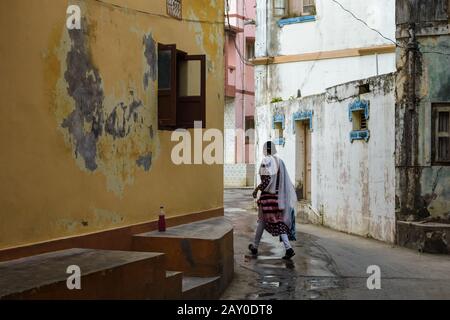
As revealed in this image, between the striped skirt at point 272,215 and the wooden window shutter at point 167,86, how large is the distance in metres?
2.11

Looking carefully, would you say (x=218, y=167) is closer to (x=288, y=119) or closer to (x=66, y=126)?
(x=66, y=126)

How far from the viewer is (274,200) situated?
10.3 meters

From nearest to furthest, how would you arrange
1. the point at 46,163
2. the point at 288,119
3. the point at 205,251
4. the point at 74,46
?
1. the point at 46,163
2. the point at 74,46
3. the point at 205,251
4. the point at 288,119

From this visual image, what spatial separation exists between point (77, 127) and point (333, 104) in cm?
919

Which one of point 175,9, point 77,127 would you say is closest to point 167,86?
point 175,9

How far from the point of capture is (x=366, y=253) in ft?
37.2

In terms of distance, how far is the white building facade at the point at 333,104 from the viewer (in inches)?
521

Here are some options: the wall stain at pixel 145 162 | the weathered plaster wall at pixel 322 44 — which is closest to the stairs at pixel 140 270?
the wall stain at pixel 145 162

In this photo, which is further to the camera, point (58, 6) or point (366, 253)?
point (366, 253)

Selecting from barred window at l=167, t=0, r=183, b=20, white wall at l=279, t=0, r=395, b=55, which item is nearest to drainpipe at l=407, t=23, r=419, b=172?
barred window at l=167, t=0, r=183, b=20

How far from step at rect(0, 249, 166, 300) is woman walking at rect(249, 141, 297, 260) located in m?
4.08

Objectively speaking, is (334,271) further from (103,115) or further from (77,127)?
(77,127)
